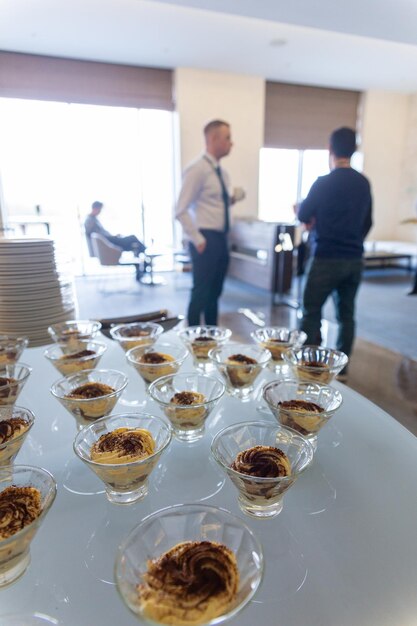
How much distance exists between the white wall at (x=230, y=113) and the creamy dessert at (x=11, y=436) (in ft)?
18.2

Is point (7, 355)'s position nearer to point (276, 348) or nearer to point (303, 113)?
point (276, 348)

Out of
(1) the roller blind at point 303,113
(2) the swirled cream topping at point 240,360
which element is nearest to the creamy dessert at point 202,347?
Result: (2) the swirled cream topping at point 240,360

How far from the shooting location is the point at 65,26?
4066 mm

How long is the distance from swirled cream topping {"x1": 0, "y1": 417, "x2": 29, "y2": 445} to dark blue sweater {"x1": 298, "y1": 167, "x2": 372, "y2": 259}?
1789 mm

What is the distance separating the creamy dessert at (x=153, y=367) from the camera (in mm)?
1018

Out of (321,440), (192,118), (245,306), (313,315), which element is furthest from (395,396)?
(192,118)

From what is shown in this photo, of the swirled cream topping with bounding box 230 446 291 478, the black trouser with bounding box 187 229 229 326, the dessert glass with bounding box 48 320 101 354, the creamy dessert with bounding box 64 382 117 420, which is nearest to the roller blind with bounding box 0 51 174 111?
the black trouser with bounding box 187 229 229 326

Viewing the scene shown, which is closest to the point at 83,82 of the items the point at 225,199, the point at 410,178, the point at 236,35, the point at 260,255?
the point at 236,35

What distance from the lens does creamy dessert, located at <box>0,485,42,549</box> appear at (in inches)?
20.8

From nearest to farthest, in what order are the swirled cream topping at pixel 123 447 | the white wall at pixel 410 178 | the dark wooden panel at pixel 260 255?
1. the swirled cream topping at pixel 123 447
2. the dark wooden panel at pixel 260 255
3. the white wall at pixel 410 178

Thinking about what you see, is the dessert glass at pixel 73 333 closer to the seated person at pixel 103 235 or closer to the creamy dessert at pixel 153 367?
the creamy dessert at pixel 153 367

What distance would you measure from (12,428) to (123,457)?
0.24m

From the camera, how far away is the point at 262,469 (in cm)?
61

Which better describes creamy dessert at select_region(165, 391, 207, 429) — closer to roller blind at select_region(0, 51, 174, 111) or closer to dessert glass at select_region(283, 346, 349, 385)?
dessert glass at select_region(283, 346, 349, 385)
